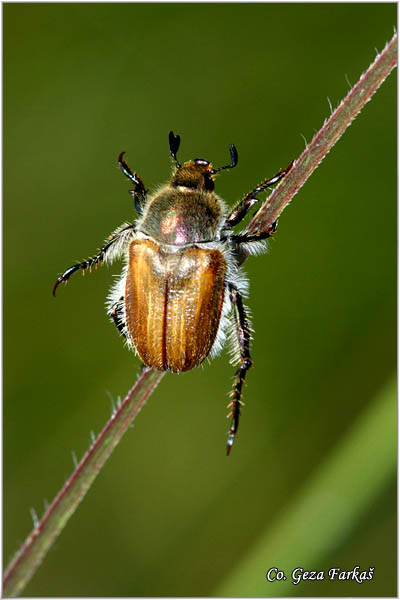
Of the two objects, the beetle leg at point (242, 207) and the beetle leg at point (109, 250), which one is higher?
the beetle leg at point (242, 207)

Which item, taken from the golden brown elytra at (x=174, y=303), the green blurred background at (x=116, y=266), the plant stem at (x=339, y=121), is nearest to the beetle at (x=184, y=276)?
the golden brown elytra at (x=174, y=303)

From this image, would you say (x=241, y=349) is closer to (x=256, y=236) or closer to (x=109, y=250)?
(x=256, y=236)

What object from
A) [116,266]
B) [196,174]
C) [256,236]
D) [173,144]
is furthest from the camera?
[116,266]

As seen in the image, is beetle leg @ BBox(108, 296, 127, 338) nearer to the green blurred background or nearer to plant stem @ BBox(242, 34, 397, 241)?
plant stem @ BBox(242, 34, 397, 241)

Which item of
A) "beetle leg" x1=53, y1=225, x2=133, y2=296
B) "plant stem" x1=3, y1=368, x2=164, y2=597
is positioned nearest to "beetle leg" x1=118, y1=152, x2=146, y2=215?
"beetle leg" x1=53, y1=225, x2=133, y2=296

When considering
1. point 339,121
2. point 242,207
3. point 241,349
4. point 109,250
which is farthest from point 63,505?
point 339,121

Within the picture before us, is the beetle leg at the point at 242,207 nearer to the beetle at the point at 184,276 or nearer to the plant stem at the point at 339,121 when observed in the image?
the beetle at the point at 184,276
